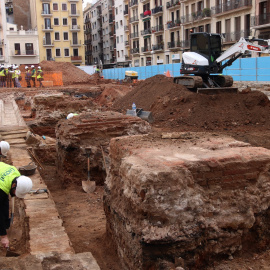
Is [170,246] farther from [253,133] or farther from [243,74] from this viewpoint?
[243,74]

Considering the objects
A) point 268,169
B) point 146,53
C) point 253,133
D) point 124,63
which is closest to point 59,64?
point 146,53

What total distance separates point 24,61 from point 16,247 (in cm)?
5741

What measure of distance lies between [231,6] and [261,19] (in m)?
4.46

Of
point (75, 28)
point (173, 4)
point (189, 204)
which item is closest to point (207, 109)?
point (189, 204)

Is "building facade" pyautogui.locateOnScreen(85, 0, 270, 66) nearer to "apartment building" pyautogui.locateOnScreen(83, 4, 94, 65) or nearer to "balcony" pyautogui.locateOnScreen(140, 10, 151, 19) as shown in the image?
"balcony" pyautogui.locateOnScreen(140, 10, 151, 19)

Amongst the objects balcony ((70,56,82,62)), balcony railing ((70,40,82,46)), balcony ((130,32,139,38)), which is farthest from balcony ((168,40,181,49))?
balcony railing ((70,40,82,46))

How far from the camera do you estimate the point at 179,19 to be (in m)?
42.9

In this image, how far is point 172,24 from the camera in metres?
43.8

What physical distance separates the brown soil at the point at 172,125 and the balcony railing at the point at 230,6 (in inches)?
588

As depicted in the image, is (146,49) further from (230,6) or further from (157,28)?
(230,6)

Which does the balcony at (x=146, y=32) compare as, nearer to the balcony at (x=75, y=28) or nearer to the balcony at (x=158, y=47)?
the balcony at (x=158, y=47)

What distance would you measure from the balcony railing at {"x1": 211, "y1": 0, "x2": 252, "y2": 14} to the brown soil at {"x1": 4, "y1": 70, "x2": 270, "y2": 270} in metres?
14.9

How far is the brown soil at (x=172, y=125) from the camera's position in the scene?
193 inches

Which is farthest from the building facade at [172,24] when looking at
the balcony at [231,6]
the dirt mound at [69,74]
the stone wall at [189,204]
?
the stone wall at [189,204]
